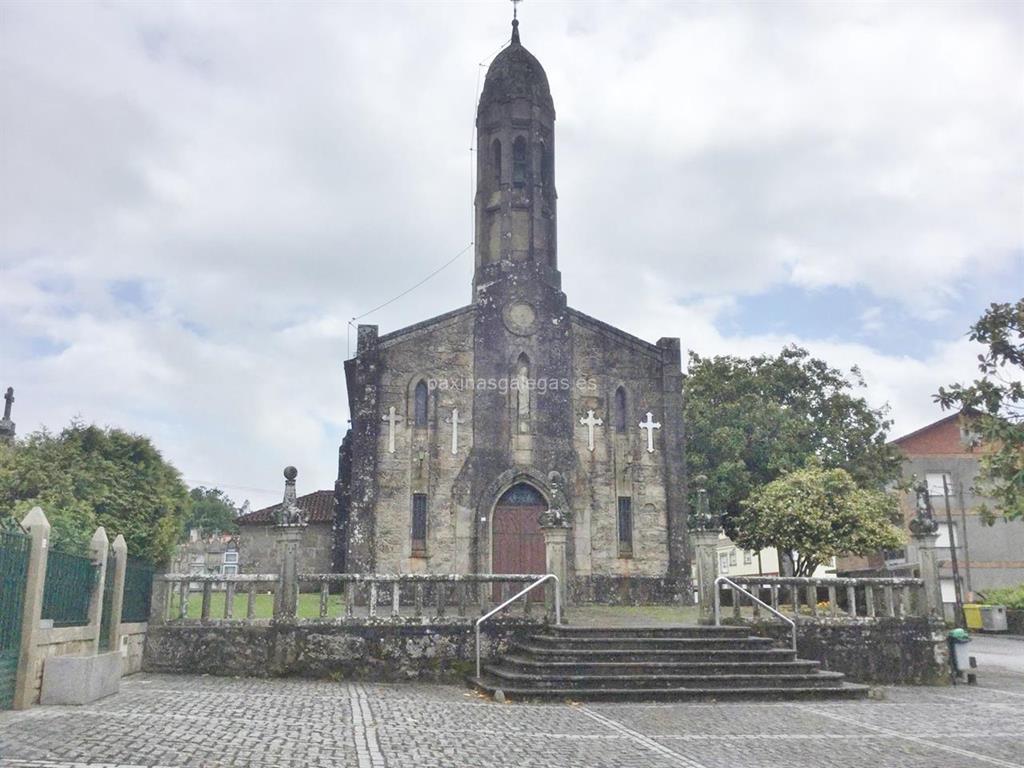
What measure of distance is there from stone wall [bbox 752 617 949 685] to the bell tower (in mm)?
14190

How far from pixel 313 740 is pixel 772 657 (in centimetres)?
928

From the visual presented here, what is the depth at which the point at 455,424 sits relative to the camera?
87.6 ft

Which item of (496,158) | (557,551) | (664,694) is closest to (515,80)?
(496,158)

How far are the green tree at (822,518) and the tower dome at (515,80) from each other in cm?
1525

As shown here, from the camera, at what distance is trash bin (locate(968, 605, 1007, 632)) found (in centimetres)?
3616

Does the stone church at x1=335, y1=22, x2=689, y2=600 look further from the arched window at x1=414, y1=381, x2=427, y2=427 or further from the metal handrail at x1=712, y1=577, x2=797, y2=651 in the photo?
the metal handrail at x1=712, y1=577, x2=797, y2=651

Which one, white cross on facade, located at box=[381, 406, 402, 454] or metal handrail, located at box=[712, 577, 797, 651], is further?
white cross on facade, located at box=[381, 406, 402, 454]

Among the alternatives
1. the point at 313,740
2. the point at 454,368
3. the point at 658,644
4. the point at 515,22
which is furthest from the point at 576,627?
the point at 515,22

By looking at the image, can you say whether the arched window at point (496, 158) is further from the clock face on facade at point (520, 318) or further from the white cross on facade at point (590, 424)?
the white cross on facade at point (590, 424)

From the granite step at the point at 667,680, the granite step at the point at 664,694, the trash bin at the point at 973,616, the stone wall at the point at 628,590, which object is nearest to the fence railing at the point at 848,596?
the granite step at the point at 667,680

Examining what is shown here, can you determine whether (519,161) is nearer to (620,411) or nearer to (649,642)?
(620,411)

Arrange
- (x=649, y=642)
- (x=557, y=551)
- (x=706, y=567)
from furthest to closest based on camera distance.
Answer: (x=706, y=567) → (x=557, y=551) → (x=649, y=642)

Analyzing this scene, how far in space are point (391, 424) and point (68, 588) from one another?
46.4ft

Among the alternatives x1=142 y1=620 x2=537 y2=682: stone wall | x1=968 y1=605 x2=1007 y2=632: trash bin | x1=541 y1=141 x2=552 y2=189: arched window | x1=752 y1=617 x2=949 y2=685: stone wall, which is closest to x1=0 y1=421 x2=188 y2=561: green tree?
x1=142 y1=620 x2=537 y2=682: stone wall
